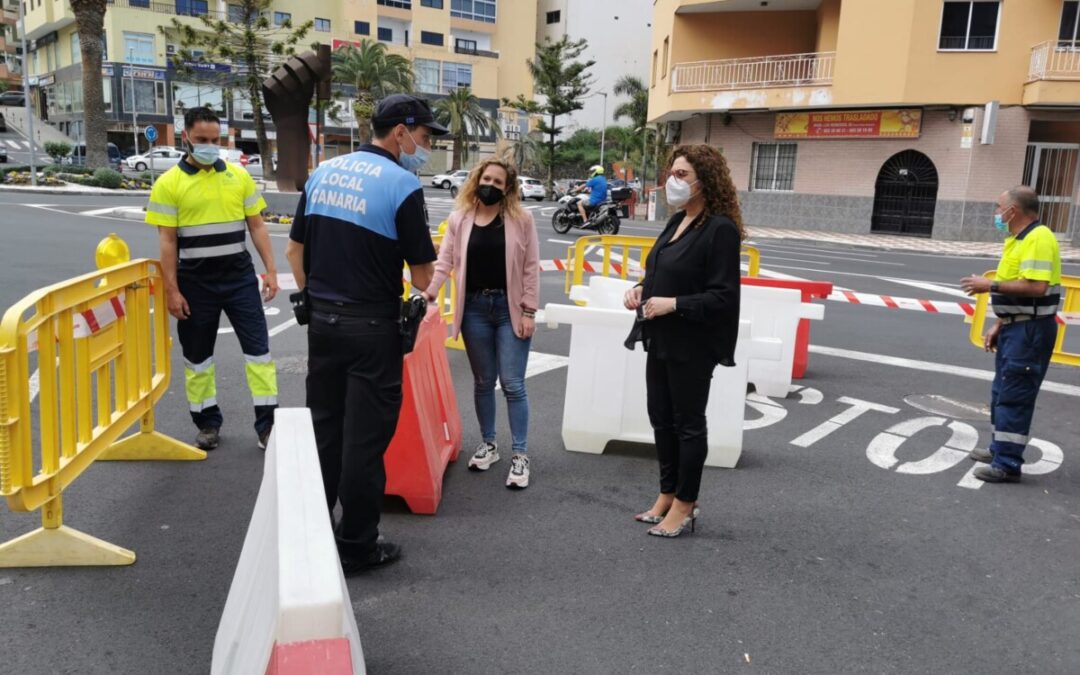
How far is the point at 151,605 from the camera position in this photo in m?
3.37

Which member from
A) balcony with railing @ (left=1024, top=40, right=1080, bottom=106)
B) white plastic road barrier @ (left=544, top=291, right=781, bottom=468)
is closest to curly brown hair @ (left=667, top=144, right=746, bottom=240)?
white plastic road barrier @ (left=544, top=291, right=781, bottom=468)

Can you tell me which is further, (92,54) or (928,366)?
(92,54)

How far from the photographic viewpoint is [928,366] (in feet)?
26.9

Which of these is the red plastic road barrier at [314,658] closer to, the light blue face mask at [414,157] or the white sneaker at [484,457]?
the light blue face mask at [414,157]

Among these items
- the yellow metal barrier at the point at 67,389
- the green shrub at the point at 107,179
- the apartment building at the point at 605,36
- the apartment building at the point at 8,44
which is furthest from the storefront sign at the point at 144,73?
the yellow metal barrier at the point at 67,389

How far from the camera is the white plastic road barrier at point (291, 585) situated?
1422 millimetres

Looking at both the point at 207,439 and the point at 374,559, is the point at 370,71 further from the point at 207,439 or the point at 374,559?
the point at 374,559

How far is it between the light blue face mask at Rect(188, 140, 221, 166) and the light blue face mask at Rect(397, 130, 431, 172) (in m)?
1.75

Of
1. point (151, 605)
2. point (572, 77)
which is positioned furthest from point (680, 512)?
point (572, 77)

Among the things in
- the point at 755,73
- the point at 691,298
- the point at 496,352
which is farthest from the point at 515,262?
the point at 755,73

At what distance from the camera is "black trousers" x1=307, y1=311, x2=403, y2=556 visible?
3453 mm

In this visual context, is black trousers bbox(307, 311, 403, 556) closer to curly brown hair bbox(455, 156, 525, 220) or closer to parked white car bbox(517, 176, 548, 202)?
curly brown hair bbox(455, 156, 525, 220)

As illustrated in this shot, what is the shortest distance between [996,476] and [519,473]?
293 centimetres

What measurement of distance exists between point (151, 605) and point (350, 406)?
3.67 ft
